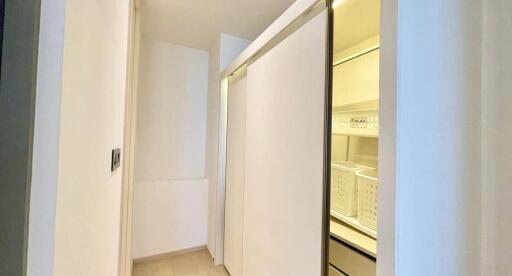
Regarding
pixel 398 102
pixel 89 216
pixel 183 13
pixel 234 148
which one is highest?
pixel 183 13

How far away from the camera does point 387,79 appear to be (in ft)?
2.21

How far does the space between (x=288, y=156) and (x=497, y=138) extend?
2.46ft

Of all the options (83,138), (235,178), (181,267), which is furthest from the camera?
(181,267)

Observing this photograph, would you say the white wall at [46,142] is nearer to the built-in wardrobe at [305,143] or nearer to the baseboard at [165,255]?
the built-in wardrobe at [305,143]

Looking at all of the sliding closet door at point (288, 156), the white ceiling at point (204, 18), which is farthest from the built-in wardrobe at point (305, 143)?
the white ceiling at point (204, 18)

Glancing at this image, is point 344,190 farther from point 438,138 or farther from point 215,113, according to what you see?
point 215,113

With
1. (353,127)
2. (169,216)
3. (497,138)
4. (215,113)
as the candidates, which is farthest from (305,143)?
(169,216)

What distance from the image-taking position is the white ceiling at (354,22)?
0.98 metres

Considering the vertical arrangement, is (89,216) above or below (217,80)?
below

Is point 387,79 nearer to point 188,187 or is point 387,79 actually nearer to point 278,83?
point 278,83

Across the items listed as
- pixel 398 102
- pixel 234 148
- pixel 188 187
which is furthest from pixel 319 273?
pixel 188 187

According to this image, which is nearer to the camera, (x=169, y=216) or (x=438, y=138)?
(x=438, y=138)

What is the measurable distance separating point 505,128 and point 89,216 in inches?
48.5

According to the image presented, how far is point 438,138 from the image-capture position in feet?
2.32
